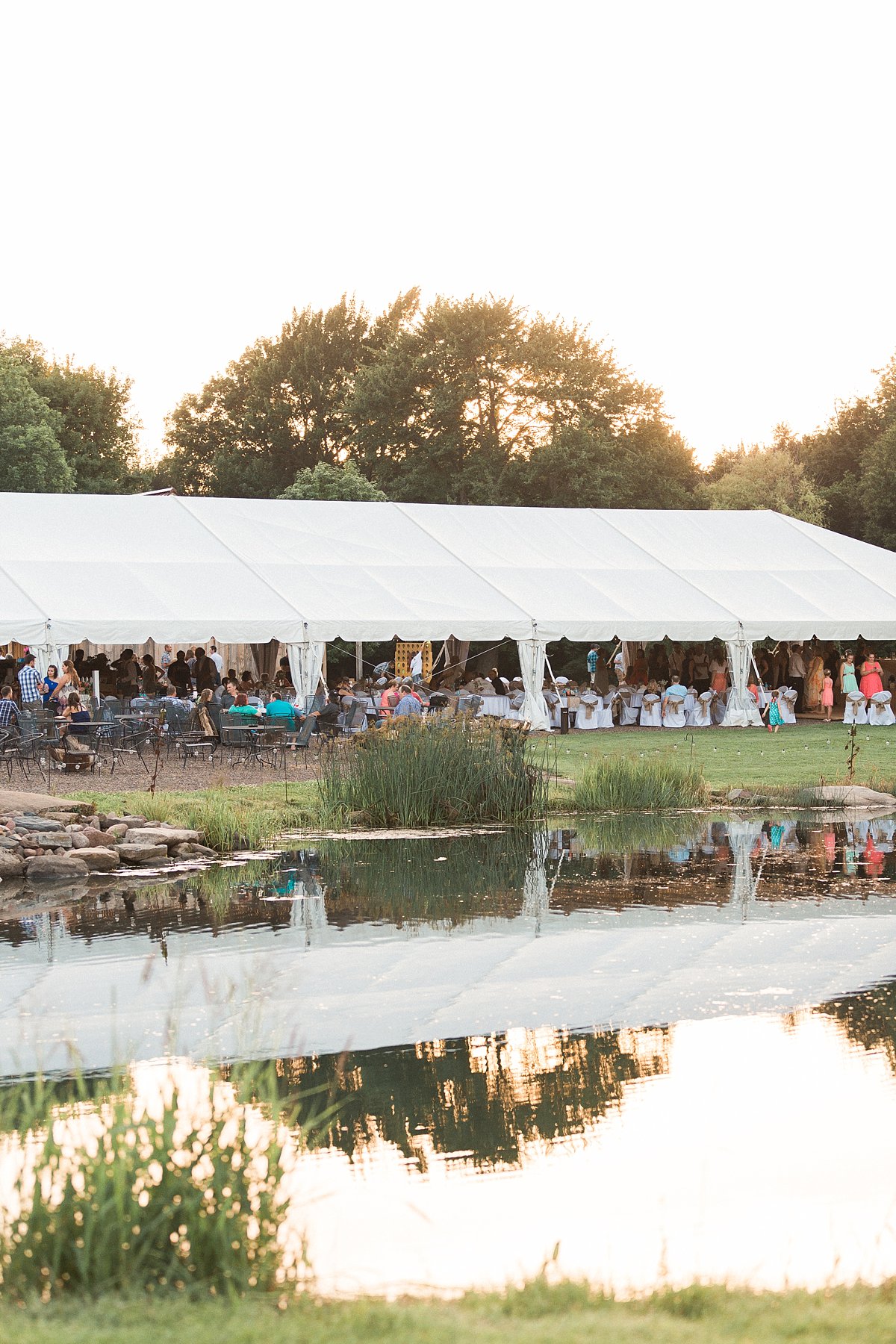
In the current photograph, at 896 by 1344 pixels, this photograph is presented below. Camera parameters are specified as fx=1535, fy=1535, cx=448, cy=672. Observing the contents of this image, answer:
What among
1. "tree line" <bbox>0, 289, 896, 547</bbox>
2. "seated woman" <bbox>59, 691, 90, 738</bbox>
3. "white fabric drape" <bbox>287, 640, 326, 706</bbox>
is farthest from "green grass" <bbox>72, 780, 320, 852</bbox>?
"tree line" <bbox>0, 289, 896, 547</bbox>

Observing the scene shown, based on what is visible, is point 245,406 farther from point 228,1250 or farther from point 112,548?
point 228,1250

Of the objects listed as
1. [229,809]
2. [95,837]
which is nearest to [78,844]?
[95,837]

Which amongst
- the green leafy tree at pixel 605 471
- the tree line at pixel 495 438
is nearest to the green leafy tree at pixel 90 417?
the tree line at pixel 495 438

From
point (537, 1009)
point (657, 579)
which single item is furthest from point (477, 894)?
point (657, 579)

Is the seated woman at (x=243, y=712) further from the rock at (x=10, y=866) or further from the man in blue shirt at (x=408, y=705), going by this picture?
the rock at (x=10, y=866)

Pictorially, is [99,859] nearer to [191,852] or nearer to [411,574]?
[191,852]

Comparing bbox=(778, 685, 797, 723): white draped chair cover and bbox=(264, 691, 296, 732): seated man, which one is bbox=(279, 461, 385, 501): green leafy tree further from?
bbox=(264, 691, 296, 732): seated man

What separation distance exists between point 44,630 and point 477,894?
35.9 ft

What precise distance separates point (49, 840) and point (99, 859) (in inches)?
18.6

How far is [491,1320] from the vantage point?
12.0 feet

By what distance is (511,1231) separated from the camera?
15.4 ft

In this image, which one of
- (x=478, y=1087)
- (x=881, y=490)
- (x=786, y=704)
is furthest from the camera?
(x=881, y=490)

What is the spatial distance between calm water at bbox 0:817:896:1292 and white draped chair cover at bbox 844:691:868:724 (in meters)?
13.7

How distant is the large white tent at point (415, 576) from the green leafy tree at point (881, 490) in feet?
44.3
